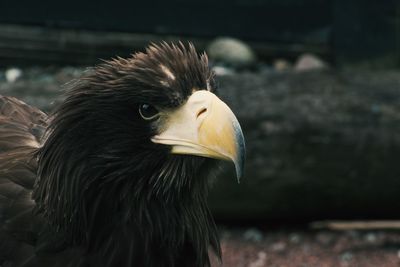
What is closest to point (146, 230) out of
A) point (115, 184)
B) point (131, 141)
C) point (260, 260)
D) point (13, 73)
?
point (115, 184)

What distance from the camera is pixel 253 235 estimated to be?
610 centimetres

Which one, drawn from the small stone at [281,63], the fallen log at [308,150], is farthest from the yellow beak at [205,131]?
the small stone at [281,63]

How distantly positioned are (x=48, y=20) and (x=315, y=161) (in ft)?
11.2

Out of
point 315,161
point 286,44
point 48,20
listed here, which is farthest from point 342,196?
point 48,20

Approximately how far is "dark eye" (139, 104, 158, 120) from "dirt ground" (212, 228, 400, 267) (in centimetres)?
301

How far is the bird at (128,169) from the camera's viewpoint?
278 cm

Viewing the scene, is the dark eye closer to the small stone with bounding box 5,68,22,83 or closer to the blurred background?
the blurred background

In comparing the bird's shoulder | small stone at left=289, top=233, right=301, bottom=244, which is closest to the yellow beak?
the bird's shoulder

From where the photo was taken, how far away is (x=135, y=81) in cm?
280

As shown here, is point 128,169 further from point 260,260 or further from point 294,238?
point 294,238

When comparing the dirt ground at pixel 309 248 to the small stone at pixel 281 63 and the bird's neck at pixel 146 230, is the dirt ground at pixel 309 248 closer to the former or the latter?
the small stone at pixel 281 63

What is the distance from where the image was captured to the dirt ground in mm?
5746

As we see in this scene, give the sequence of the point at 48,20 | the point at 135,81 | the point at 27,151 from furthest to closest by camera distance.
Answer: the point at 48,20, the point at 27,151, the point at 135,81

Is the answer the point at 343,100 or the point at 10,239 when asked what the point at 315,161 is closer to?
the point at 343,100
